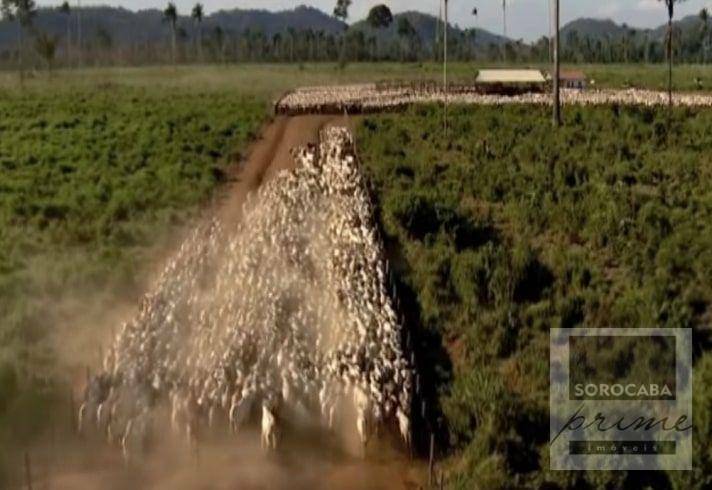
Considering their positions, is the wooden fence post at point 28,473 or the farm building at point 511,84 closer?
the wooden fence post at point 28,473

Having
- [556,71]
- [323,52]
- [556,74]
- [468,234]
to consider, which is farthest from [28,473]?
[323,52]

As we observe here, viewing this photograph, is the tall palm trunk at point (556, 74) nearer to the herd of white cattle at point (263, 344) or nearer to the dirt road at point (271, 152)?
the dirt road at point (271, 152)

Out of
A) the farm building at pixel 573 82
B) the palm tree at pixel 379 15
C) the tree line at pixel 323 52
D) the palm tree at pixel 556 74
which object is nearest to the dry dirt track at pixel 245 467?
the palm tree at pixel 556 74

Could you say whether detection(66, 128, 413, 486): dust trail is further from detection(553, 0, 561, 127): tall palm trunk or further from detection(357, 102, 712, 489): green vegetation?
detection(553, 0, 561, 127): tall palm trunk

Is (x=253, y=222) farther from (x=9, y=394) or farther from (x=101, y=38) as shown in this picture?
(x=101, y=38)

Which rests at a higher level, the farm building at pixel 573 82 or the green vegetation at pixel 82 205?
the farm building at pixel 573 82

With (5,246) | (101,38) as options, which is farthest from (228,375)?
(101,38)

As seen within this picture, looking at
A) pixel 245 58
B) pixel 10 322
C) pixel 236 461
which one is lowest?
pixel 236 461
